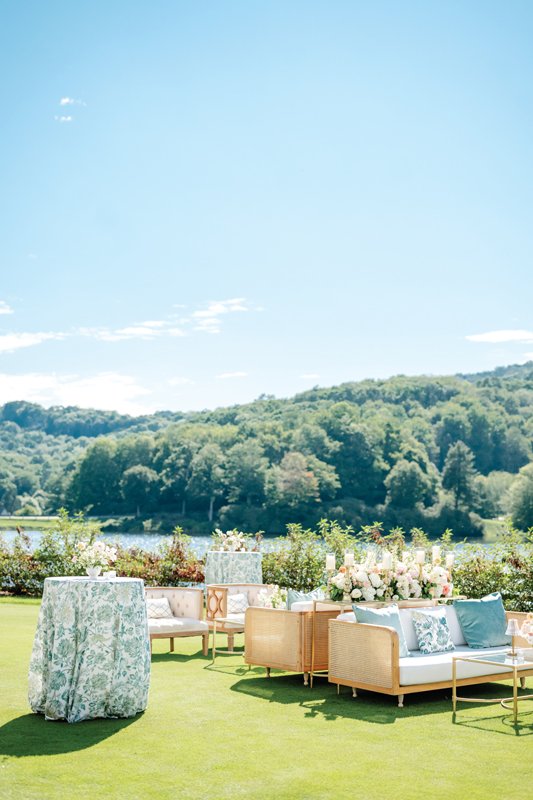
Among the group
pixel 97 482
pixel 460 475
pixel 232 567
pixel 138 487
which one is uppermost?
pixel 460 475

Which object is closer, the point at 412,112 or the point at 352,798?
the point at 352,798

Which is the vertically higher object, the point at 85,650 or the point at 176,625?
the point at 85,650

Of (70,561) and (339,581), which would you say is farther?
(70,561)

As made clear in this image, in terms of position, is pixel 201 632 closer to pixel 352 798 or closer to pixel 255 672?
pixel 255 672

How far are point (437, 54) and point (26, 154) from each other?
9.97m

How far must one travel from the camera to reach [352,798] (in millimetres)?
4594

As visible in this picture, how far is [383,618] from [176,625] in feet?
8.58

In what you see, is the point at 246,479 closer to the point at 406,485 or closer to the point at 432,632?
the point at 406,485

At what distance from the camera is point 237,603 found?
1009 centimetres

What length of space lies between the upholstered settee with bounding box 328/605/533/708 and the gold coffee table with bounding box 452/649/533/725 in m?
0.02

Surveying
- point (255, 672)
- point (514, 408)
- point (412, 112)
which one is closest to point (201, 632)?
point (255, 672)

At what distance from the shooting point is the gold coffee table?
21.8ft

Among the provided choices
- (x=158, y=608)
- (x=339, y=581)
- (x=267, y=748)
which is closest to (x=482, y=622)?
(x=339, y=581)

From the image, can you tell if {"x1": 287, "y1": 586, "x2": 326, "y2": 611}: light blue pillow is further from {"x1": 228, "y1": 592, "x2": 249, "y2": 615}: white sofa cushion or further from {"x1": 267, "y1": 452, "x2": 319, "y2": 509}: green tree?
{"x1": 267, "y1": 452, "x2": 319, "y2": 509}: green tree
